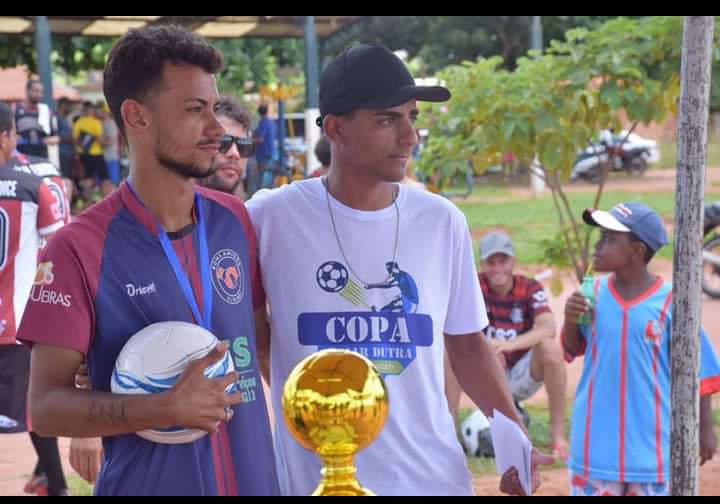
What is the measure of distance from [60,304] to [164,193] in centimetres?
38

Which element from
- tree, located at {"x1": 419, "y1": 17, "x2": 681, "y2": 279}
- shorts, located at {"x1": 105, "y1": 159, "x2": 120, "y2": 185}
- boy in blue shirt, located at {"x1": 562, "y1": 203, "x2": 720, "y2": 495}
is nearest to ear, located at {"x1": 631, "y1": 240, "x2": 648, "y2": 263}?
boy in blue shirt, located at {"x1": 562, "y1": 203, "x2": 720, "y2": 495}

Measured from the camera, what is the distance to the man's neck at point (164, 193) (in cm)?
268

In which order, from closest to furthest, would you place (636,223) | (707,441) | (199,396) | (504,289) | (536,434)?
(199,396) → (707,441) → (636,223) → (504,289) → (536,434)

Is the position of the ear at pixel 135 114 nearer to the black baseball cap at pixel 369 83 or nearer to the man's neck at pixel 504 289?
the black baseball cap at pixel 369 83

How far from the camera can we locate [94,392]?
244 cm

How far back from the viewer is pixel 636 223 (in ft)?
17.3

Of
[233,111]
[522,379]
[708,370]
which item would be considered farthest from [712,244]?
[233,111]

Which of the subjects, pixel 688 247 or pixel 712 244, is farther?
pixel 712 244

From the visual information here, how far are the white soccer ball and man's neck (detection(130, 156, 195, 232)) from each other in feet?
1.15

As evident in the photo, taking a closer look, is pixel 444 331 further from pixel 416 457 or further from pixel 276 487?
pixel 276 487

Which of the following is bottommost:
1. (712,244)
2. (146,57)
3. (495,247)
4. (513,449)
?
(712,244)

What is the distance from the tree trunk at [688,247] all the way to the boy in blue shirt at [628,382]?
67 centimetres

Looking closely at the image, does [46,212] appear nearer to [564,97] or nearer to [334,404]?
[564,97]

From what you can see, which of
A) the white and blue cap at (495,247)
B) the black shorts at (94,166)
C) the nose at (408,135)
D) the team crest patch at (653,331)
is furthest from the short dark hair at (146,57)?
the black shorts at (94,166)
